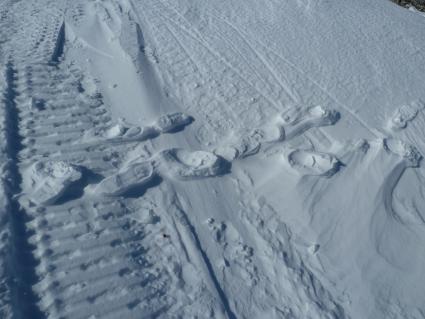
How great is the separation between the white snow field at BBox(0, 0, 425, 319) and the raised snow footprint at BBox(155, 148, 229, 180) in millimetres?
10

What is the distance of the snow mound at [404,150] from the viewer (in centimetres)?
283

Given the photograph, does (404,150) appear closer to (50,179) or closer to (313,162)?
(313,162)

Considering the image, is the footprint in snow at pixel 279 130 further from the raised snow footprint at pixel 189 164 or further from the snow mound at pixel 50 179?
the snow mound at pixel 50 179

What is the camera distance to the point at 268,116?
10.0ft

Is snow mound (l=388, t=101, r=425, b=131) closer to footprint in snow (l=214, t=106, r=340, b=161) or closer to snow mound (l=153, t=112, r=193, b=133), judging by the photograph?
footprint in snow (l=214, t=106, r=340, b=161)

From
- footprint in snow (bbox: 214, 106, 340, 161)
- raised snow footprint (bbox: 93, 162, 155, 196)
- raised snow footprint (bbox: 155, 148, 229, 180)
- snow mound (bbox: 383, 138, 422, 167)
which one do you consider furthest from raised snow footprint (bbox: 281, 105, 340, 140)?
raised snow footprint (bbox: 93, 162, 155, 196)

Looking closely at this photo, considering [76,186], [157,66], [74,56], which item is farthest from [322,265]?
[74,56]

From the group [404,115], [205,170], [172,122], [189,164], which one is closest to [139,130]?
[172,122]

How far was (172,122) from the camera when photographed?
2.88m

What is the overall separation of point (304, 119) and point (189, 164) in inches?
40.3

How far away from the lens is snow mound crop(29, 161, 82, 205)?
7.36 ft

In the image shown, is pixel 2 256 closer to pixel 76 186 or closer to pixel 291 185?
pixel 76 186

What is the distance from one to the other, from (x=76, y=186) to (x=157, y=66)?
1486 mm

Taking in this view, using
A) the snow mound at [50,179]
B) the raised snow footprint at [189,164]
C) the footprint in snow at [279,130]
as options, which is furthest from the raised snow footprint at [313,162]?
the snow mound at [50,179]
